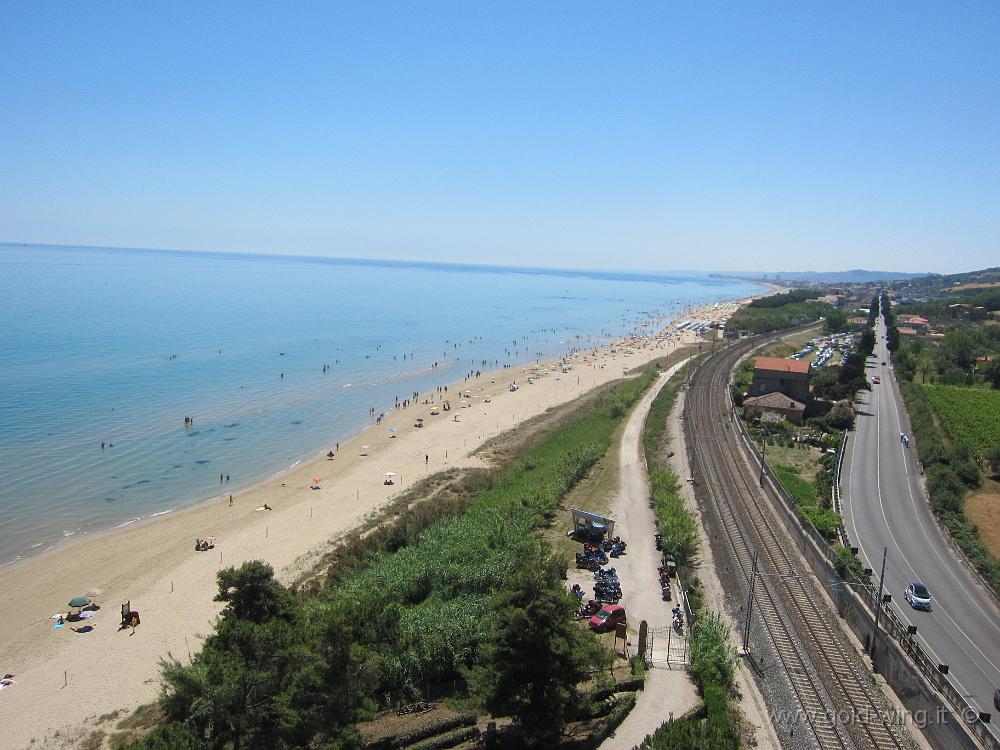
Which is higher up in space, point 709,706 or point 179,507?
point 709,706

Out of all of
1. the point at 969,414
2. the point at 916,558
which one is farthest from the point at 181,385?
the point at 969,414

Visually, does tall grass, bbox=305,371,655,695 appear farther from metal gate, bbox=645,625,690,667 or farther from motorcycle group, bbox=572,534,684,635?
metal gate, bbox=645,625,690,667

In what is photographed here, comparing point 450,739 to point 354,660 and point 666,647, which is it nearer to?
point 354,660


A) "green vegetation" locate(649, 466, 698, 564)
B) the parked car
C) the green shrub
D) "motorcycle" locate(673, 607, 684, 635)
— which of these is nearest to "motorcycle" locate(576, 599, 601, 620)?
the parked car

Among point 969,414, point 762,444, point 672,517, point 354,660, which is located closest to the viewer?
point 354,660

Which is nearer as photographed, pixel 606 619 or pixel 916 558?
pixel 606 619
